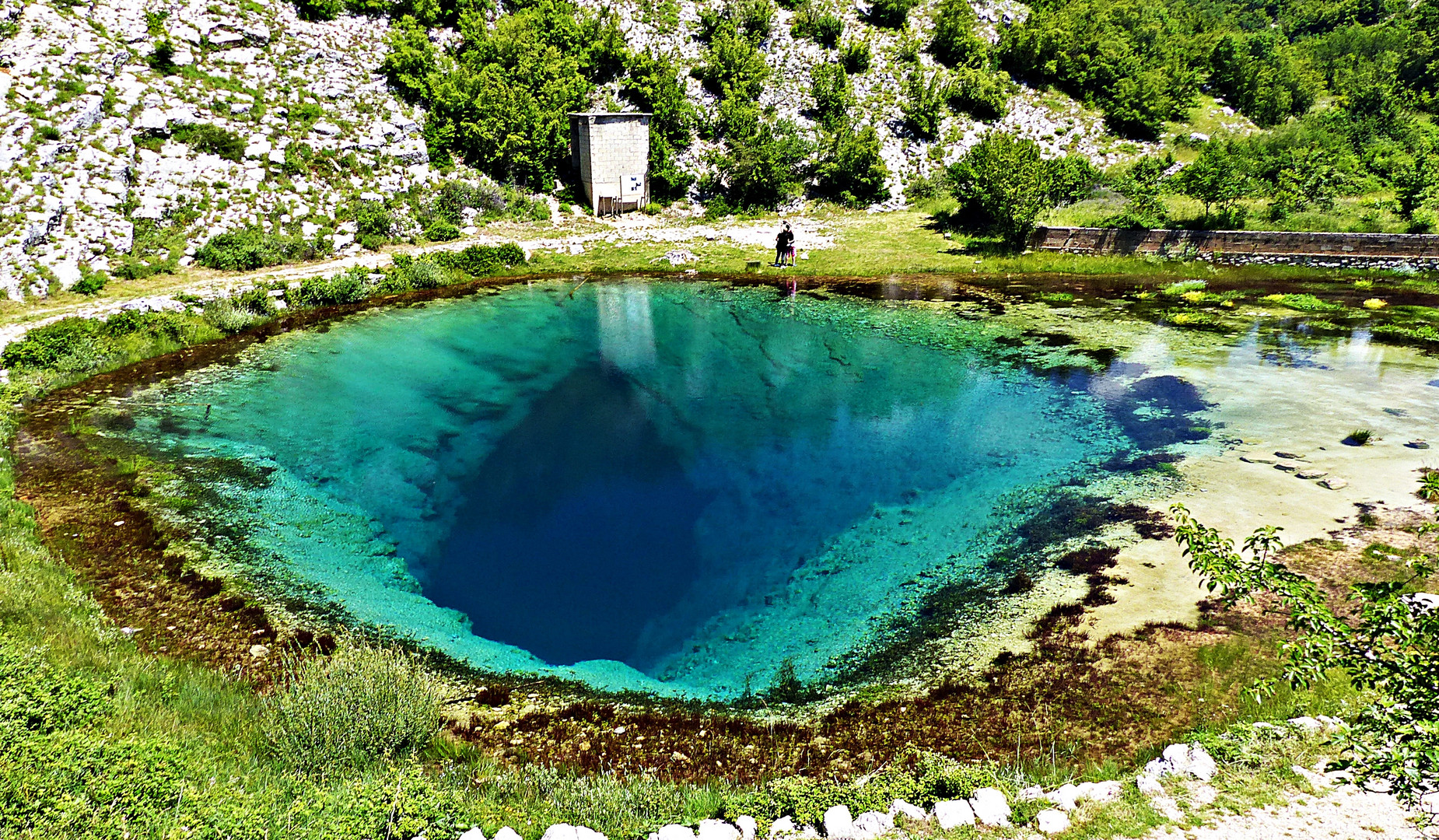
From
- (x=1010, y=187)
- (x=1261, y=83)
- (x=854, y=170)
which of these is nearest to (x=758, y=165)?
(x=854, y=170)

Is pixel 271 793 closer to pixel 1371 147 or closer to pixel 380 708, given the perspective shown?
pixel 380 708

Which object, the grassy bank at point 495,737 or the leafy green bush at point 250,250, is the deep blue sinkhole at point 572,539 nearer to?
the grassy bank at point 495,737

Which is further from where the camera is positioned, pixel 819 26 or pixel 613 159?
pixel 819 26

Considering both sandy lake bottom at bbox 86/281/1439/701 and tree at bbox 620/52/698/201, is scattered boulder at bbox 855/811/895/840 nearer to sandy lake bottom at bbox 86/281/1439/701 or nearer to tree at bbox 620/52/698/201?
sandy lake bottom at bbox 86/281/1439/701

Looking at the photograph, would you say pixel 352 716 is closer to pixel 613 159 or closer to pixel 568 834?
pixel 568 834

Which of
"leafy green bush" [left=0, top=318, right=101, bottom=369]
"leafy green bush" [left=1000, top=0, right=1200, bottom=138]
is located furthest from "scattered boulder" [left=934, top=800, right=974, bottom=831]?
"leafy green bush" [left=1000, top=0, right=1200, bottom=138]

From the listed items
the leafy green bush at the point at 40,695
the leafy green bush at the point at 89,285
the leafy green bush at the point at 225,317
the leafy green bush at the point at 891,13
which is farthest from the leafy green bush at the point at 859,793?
the leafy green bush at the point at 891,13
